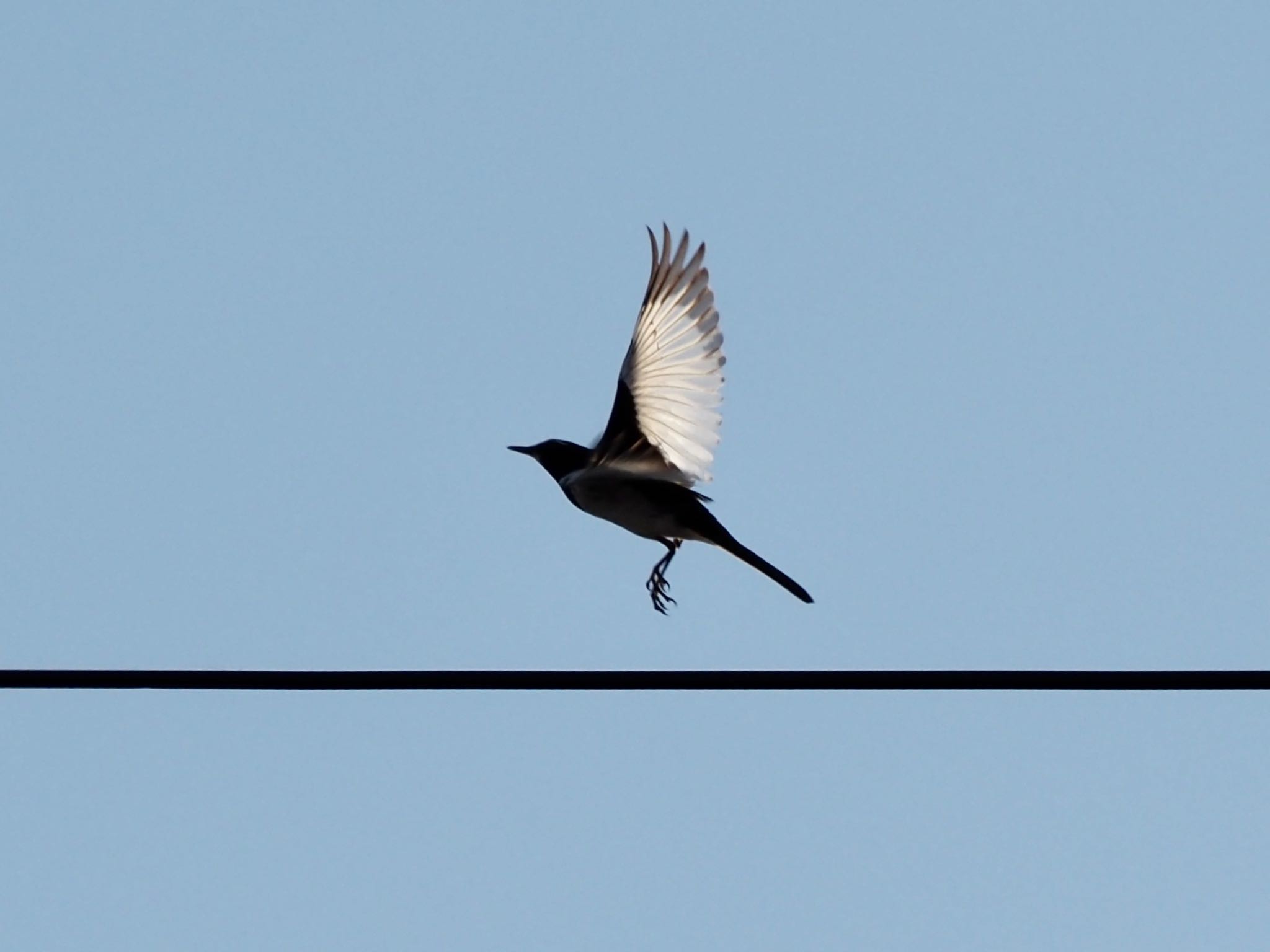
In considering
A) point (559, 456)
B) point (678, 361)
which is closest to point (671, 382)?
point (678, 361)

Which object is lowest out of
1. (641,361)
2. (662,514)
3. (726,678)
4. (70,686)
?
(70,686)

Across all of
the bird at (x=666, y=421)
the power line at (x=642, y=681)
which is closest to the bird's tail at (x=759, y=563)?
the bird at (x=666, y=421)

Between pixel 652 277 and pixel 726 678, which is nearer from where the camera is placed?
pixel 726 678

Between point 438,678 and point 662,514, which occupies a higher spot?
point 662,514

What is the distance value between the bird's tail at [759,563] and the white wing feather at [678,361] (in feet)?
1.83

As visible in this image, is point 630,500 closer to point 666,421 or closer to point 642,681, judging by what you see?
point 666,421

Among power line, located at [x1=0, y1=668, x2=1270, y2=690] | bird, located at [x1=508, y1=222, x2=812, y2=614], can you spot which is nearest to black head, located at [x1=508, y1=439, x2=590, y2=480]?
bird, located at [x1=508, y1=222, x2=812, y2=614]

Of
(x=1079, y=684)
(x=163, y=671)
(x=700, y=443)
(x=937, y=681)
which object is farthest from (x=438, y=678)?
(x=700, y=443)

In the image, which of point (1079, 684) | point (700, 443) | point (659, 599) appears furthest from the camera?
point (659, 599)

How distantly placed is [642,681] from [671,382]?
4.78 meters

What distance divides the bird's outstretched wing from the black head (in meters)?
0.63

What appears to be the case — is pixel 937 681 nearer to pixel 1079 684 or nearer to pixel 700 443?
pixel 1079 684

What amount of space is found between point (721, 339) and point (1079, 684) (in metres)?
5.04

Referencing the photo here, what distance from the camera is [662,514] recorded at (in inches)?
384
